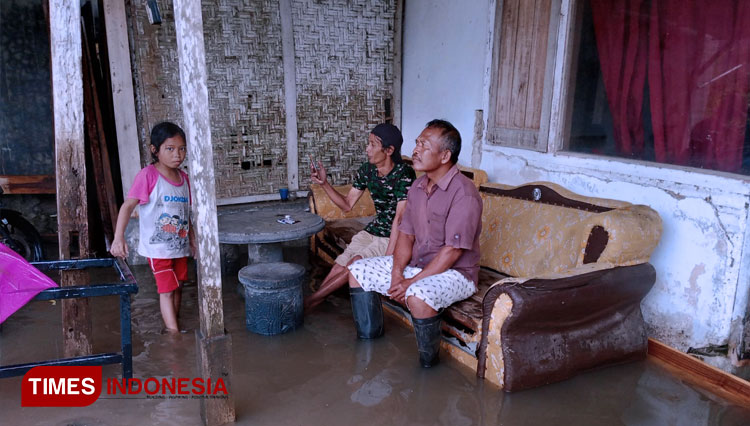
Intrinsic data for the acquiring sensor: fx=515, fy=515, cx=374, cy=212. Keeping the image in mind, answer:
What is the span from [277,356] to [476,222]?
1.53 meters

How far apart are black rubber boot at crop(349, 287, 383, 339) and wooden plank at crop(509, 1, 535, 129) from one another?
210 cm

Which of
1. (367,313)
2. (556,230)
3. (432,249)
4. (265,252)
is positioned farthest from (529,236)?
(265,252)

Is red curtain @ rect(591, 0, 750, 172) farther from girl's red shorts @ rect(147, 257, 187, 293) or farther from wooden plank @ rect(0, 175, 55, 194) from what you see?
wooden plank @ rect(0, 175, 55, 194)

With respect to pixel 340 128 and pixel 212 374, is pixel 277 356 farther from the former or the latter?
pixel 340 128

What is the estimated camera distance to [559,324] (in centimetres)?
296

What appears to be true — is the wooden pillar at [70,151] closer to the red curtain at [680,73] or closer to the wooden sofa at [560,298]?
the wooden sofa at [560,298]

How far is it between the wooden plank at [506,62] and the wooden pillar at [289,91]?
2247mm

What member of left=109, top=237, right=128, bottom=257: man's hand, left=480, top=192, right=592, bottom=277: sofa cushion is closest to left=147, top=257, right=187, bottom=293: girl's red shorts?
left=109, top=237, right=128, bottom=257: man's hand

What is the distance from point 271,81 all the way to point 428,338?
3.58 m

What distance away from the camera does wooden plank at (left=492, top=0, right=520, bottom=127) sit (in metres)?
4.48

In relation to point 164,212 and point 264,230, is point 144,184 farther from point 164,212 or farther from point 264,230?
point 264,230

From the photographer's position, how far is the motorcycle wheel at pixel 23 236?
4.53 metres

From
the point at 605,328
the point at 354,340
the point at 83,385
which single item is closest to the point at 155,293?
the point at 83,385

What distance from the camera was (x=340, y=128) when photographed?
6039 millimetres
